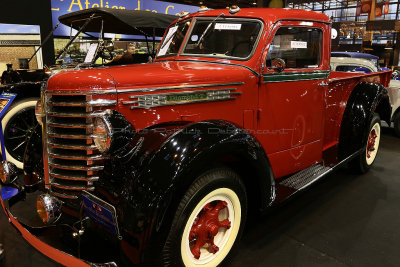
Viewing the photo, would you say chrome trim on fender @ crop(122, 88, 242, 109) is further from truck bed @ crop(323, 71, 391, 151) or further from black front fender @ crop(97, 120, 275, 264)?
truck bed @ crop(323, 71, 391, 151)

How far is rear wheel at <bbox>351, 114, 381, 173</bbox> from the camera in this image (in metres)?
3.83

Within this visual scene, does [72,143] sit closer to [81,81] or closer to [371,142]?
[81,81]

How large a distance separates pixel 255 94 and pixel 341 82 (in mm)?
1463

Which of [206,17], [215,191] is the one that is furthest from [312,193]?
[206,17]

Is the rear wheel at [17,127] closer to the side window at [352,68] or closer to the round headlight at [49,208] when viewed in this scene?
the round headlight at [49,208]

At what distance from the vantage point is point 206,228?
195cm

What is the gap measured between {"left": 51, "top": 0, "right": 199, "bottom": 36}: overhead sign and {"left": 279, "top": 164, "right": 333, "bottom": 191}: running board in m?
5.94

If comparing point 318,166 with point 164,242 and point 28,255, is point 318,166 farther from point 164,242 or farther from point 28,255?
point 28,255

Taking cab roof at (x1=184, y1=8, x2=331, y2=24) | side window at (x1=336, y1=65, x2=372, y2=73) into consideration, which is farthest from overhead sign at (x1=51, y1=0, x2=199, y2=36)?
cab roof at (x1=184, y1=8, x2=331, y2=24)

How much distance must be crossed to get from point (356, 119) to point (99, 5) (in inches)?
246

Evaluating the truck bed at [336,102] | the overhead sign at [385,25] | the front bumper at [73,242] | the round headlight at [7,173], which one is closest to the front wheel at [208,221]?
the front bumper at [73,242]

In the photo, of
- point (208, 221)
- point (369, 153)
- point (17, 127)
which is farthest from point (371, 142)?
point (17, 127)

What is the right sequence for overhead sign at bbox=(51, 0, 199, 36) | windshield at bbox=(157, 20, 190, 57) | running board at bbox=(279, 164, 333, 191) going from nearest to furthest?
running board at bbox=(279, 164, 333, 191) → windshield at bbox=(157, 20, 190, 57) → overhead sign at bbox=(51, 0, 199, 36)

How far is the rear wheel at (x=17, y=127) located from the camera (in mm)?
4098
